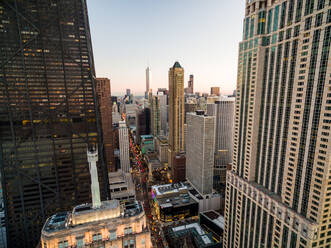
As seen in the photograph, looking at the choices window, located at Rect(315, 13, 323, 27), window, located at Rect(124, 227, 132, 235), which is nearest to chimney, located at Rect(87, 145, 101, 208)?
window, located at Rect(124, 227, 132, 235)

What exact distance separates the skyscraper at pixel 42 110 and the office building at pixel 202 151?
98499 millimetres

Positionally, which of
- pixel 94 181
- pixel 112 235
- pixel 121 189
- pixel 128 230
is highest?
pixel 94 181

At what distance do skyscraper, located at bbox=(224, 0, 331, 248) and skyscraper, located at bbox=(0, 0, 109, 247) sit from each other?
91.5 m

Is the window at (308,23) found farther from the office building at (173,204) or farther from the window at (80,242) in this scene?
the office building at (173,204)

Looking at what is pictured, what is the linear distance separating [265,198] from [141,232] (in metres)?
51.5

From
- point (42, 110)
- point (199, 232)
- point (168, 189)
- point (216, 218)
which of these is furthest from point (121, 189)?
point (42, 110)

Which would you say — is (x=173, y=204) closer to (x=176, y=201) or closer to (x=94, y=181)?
(x=176, y=201)

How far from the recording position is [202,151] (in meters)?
167

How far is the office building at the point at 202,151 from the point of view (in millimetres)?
161250

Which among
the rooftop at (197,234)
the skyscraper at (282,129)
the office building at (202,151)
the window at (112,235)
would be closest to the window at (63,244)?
the window at (112,235)

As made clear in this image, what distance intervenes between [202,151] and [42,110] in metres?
136

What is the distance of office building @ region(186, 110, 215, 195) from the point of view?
16125cm

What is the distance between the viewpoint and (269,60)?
67625 millimetres

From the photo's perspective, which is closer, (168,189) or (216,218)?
(216,218)
